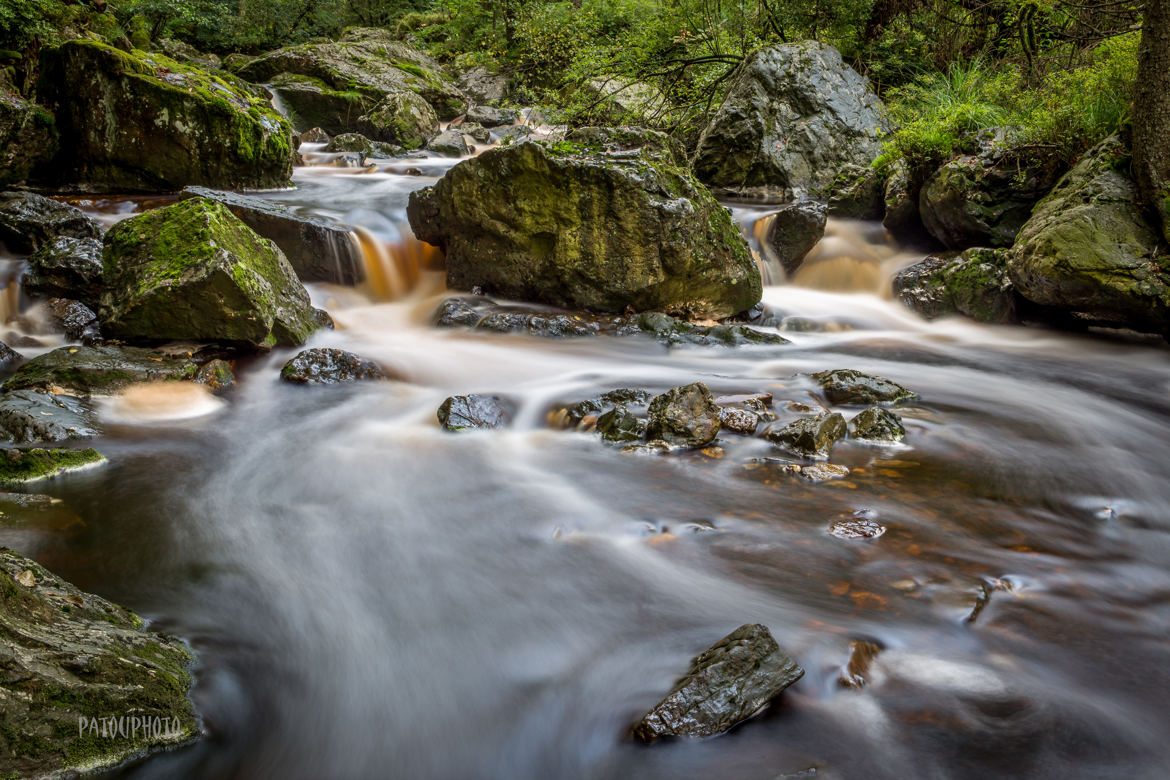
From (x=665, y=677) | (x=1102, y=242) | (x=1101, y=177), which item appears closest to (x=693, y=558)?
(x=665, y=677)

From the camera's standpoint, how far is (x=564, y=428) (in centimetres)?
494

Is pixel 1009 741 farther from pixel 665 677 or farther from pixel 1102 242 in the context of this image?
pixel 1102 242

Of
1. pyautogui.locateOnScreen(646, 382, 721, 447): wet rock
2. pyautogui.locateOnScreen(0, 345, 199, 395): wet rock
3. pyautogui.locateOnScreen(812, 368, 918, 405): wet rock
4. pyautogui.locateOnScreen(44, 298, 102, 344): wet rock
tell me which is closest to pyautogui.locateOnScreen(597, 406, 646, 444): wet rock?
pyautogui.locateOnScreen(646, 382, 721, 447): wet rock

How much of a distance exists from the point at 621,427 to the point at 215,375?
3.17 meters

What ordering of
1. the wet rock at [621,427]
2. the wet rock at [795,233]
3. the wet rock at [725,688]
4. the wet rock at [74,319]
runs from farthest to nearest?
the wet rock at [795,233], the wet rock at [74,319], the wet rock at [621,427], the wet rock at [725,688]

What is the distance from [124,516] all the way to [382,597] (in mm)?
1472

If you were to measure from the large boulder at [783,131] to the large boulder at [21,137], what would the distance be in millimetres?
9019

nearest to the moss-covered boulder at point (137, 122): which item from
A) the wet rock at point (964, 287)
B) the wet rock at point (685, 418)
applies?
the wet rock at point (685, 418)

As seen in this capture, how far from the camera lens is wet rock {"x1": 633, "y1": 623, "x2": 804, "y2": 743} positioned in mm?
2182

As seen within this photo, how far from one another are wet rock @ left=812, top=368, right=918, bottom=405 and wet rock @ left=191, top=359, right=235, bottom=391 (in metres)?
4.56

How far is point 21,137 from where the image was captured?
26.4 ft

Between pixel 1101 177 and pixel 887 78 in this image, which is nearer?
pixel 1101 177

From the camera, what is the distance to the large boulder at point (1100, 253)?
6012 millimetres

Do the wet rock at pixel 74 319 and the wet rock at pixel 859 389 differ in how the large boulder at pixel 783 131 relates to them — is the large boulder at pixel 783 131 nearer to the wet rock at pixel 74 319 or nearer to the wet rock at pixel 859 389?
the wet rock at pixel 859 389
